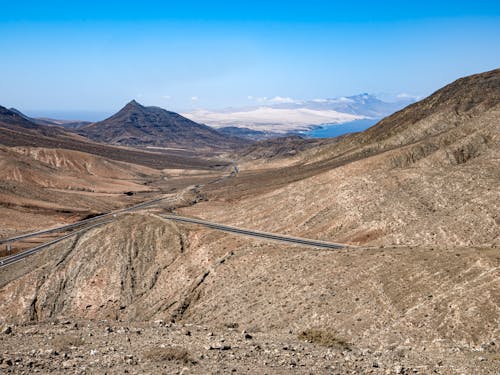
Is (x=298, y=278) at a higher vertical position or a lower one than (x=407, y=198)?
lower

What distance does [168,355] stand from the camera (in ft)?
69.4

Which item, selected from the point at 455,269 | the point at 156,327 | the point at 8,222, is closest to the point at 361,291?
the point at 455,269

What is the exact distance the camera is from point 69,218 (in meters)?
104

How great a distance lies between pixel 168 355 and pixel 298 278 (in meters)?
24.1

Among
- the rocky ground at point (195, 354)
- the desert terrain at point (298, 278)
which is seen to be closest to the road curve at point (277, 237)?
the desert terrain at point (298, 278)

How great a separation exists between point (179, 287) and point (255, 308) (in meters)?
14.5

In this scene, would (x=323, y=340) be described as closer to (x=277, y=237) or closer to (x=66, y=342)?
(x=66, y=342)

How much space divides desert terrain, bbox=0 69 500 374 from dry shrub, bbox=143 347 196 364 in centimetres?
8

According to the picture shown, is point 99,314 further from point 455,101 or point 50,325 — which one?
point 455,101

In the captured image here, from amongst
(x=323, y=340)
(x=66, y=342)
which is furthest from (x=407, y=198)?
(x=66, y=342)

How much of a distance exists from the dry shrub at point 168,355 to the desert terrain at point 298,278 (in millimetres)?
81

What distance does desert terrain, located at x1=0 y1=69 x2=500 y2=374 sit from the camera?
890 inches

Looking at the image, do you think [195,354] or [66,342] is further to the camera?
[66,342]

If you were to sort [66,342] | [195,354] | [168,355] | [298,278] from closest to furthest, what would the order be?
[168,355], [195,354], [66,342], [298,278]
